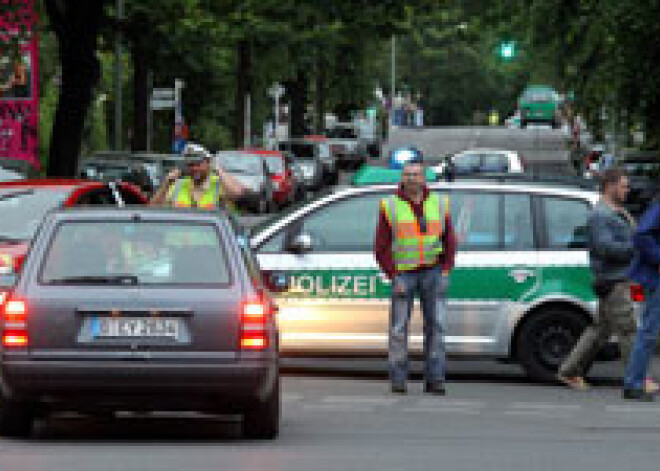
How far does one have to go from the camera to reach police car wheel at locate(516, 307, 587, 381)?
16.2m

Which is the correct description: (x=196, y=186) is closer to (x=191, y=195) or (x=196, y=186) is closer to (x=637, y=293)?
(x=191, y=195)

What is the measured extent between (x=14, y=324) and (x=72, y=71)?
29626mm

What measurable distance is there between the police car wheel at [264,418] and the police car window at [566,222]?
532 centimetres

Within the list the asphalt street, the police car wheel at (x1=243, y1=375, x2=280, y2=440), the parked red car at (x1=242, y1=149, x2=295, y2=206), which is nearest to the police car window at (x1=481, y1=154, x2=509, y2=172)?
the parked red car at (x1=242, y1=149, x2=295, y2=206)

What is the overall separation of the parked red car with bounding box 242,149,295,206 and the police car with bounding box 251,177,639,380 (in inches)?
1337

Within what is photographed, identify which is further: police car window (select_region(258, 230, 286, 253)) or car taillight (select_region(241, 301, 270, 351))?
police car window (select_region(258, 230, 286, 253))

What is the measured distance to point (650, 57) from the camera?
32.7 meters

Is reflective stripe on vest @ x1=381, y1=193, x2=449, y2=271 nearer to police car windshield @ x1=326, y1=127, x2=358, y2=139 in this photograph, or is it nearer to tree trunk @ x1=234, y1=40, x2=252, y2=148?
tree trunk @ x1=234, y1=40, x2=252, y2=148

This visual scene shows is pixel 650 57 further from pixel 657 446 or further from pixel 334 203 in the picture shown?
pixel 657 446

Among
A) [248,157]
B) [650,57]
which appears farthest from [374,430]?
[248,157]

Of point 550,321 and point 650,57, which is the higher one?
point 650,57

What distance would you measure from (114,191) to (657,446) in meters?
7.61

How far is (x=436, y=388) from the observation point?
15.1 metres

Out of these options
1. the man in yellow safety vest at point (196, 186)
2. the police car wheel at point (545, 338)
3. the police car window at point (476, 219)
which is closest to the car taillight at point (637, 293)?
the police car wheel at point (545, 338)
